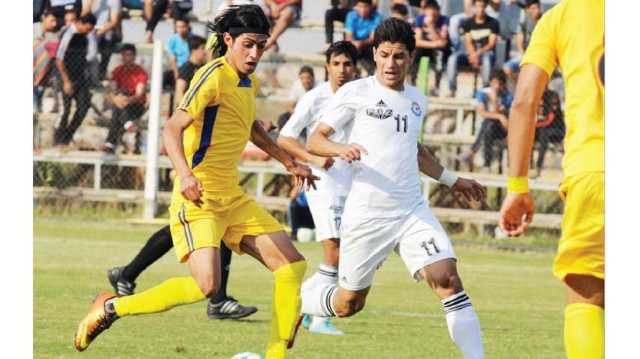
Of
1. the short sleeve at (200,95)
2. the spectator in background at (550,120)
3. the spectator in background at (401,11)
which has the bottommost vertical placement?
the spectator in background at (550,120)

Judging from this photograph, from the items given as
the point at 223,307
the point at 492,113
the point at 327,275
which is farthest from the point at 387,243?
the point at 492,113

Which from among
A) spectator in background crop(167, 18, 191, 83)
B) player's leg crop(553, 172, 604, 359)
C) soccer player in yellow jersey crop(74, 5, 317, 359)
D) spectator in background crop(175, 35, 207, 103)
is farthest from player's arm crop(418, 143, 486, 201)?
spectator in background crop(167, 18, 191, 83)

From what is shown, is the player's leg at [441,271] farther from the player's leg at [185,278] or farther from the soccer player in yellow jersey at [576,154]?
the soccer player in yellow jersey at [576,154]

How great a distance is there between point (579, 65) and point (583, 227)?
659mm

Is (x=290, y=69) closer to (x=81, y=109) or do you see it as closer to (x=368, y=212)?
(x=81, y=109)

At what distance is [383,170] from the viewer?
905cm

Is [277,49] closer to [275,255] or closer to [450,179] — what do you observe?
[450,179]

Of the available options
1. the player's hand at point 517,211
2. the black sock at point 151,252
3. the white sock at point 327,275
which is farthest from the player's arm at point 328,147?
the player's hand at point 517,211

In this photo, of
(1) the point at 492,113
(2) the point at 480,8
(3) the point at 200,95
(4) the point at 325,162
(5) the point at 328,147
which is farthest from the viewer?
(2) the point at 480,8

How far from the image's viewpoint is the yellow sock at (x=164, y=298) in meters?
8.62

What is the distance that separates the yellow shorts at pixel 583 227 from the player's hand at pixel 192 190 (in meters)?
2.52

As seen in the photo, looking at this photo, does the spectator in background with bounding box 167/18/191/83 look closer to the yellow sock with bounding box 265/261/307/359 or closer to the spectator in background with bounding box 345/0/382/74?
the spectator in background with bounding box 345/0/382/74

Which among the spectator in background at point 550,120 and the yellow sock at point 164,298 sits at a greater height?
the yellow sock at point 164,298

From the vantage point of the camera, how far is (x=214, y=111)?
884 cm
